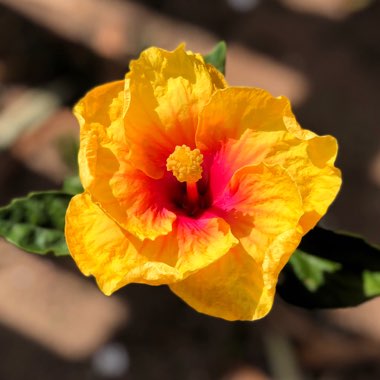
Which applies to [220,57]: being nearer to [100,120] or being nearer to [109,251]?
[100,120]

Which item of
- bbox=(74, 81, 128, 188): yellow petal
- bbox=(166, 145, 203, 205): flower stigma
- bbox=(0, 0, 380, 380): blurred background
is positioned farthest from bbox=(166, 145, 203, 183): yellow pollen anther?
bbox=(0, 0, 380, 380): blurred background

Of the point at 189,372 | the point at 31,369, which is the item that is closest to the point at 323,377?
the point at 189,372

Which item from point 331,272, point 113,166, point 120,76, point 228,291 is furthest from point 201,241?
point 120,76

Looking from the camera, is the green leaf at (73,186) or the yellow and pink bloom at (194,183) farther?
the green leaf at (73,186)

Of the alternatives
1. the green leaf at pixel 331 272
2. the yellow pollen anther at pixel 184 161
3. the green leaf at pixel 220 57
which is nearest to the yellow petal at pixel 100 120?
the yellow pollen anther at pixel 184 161

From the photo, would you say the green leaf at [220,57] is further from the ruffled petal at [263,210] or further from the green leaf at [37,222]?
the green leaf at [37,222]

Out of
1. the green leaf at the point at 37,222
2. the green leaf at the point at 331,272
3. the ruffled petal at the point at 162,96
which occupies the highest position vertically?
the ruffled petal at the point at 162,96
